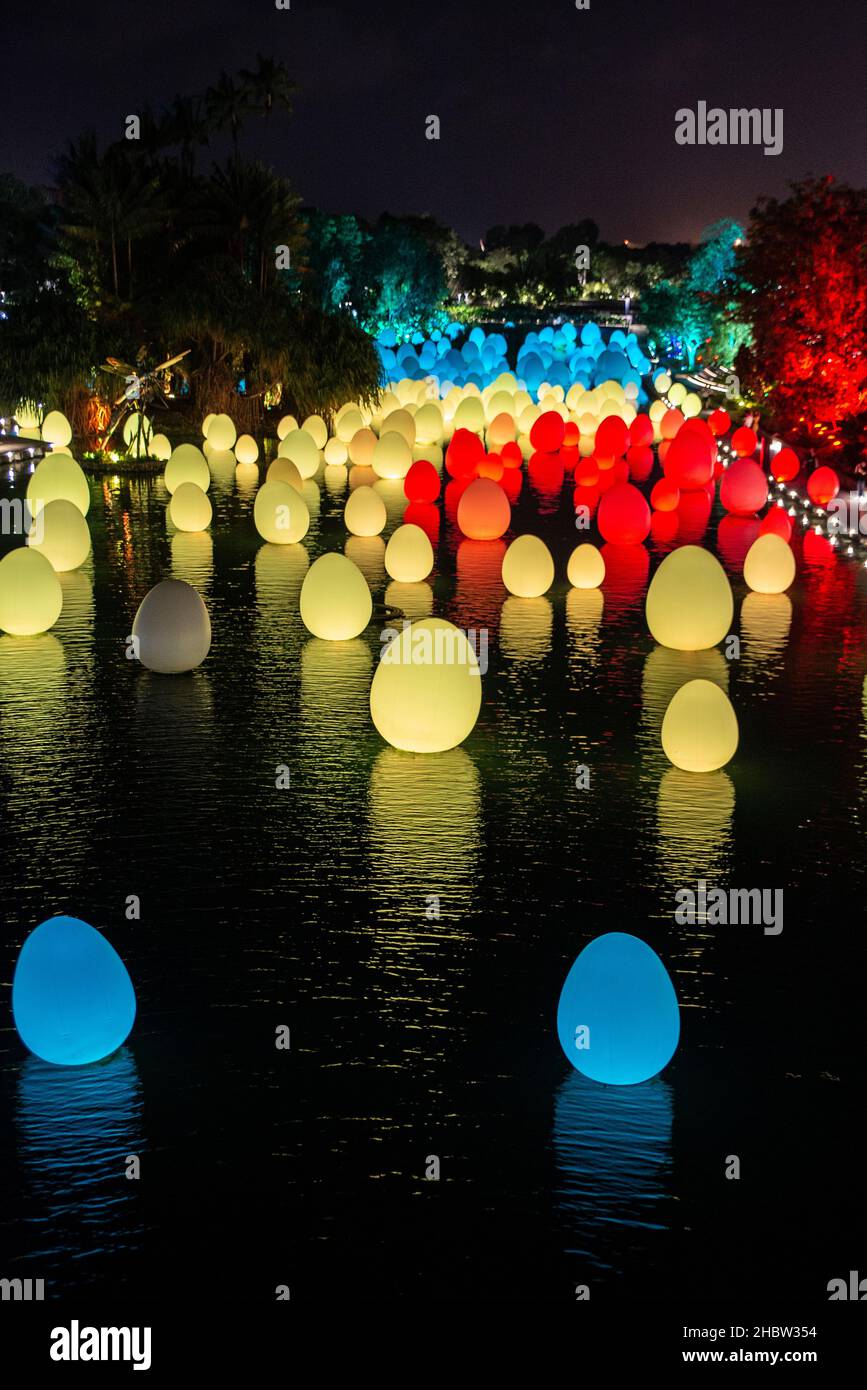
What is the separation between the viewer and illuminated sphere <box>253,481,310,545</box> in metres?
17.5


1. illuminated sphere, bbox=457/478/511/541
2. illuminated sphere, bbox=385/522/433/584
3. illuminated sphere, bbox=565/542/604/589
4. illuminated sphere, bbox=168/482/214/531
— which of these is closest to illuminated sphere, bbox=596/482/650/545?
illuminated sphere, bbox=457/478/511/541

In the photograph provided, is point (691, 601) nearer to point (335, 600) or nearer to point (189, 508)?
point (335, 600)

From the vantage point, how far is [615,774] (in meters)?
9.48

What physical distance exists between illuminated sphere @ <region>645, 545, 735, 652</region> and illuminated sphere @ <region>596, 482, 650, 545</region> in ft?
16.4

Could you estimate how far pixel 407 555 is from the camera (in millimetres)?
15312

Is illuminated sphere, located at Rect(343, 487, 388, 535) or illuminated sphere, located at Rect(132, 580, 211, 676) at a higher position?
illuminated sphere, located at Rect(343, 487, 388, 535)

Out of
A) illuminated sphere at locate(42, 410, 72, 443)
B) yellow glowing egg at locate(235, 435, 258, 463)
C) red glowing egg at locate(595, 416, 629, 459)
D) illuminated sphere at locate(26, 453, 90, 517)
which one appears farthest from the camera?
illuminated sphere at locate(42, 410, 72, 443)

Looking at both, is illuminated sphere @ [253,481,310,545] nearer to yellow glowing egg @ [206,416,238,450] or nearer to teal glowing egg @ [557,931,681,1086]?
yellow glowing egg @ [206,416,238,450]

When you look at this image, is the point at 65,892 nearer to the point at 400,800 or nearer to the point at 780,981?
the point at 400,800

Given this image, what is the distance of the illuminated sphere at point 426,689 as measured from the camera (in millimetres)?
9500

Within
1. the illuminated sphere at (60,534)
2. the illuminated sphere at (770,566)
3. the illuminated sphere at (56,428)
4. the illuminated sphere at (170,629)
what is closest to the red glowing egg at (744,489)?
the illuminated sphere at (770,566)

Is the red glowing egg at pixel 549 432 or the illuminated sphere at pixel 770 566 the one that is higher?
the red glowing egg at pixel 549 432

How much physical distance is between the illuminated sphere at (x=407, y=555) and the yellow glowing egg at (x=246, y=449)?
10331mm

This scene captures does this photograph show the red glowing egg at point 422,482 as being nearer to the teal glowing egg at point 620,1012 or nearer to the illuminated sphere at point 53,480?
the illuminated sphere at point 53,480
